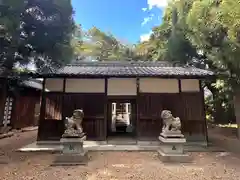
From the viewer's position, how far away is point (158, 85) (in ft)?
25.5

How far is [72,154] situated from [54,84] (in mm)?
3671

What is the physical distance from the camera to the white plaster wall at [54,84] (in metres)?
7.70

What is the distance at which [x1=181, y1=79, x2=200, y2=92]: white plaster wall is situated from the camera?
305 inches

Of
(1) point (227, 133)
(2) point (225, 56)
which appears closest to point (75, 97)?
(2) point (225, 56)

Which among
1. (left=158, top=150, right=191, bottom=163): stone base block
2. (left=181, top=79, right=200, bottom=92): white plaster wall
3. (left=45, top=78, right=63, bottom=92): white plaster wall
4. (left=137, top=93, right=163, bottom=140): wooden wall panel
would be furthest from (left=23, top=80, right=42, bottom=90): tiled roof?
(left=158, top=150, right=191, bottom=163): stone base block

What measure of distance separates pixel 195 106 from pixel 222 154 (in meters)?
2.17

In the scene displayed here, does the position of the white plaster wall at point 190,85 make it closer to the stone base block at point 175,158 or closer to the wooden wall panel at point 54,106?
the stone base block at point 175,158

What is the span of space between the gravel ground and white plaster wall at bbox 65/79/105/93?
9.23 ft

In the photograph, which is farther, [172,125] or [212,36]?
[172,125]

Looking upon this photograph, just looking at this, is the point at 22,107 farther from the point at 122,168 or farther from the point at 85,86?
the point at 122,168

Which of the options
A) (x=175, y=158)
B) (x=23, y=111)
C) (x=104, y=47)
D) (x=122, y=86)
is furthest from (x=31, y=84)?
(x=175, y=158)

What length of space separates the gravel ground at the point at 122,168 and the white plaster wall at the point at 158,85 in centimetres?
284

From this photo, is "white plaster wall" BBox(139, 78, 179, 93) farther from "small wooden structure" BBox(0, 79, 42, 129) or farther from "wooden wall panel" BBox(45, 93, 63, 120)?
"small wooden structure" BBox(0, 79, 42, 129)

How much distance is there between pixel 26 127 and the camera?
12.4 metres
